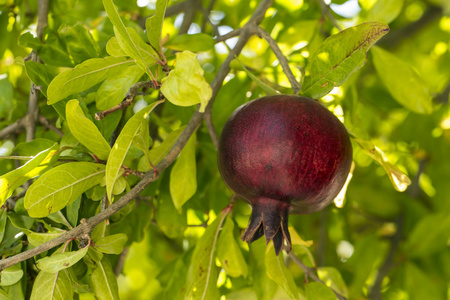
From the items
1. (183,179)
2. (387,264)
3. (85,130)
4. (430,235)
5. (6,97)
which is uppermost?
(85,130)

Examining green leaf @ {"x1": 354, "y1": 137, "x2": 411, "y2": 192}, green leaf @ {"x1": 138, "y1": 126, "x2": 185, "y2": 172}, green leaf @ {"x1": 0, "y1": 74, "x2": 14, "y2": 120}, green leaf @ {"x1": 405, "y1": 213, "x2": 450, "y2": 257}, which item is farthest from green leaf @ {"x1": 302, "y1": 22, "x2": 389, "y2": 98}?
green leaf @ {"x1": 405, "y1": 213, "x2": 450, "y2": 257}

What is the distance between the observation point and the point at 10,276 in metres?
1.02

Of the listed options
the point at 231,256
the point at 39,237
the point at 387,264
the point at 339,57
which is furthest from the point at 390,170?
the point at 387,264

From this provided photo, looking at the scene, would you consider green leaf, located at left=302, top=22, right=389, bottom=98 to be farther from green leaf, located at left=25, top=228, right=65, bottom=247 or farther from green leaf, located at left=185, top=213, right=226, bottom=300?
green leaf, located at left=25, top=228, right=65, bottom=247

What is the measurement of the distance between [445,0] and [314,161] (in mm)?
1294

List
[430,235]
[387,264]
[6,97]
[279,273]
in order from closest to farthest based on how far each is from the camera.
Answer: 1. [279,273]
2. [6,97]
3. [430,235]
4. [387,264]

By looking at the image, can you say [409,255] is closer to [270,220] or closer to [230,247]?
[230,247]

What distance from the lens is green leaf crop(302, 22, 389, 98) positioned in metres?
1.02

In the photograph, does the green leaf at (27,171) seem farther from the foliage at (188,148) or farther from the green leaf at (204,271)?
the green leaf at (204,271)

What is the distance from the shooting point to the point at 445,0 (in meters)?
1.92

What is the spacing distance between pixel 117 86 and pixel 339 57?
494mm

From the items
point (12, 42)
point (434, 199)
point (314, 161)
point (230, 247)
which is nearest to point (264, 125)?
point (314, 161)

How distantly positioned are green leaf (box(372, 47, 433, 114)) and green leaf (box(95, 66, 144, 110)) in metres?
0.85

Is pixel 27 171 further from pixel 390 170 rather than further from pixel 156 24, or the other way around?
pixel 390 170
